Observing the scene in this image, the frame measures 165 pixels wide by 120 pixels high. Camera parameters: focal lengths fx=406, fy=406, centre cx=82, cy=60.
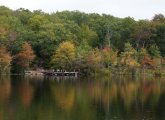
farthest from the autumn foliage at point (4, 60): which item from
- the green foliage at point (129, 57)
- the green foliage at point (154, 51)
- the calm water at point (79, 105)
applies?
the green foliage at point (154, 51)

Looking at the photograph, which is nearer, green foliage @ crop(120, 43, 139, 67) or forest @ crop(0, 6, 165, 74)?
forest @ crop(0, 6, 165, 74)

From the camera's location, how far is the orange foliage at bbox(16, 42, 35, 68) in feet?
215

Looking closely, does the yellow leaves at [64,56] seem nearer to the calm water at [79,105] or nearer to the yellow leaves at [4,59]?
the yellow leaves at [4,59]

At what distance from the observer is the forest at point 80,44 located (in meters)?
67.0

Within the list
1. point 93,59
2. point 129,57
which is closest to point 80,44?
point 129,57

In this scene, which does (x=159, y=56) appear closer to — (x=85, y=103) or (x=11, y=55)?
(x=11, y=55)

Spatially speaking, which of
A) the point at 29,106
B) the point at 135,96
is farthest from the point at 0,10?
the point at 29,106

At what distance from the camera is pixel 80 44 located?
7800cm

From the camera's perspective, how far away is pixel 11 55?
218ft

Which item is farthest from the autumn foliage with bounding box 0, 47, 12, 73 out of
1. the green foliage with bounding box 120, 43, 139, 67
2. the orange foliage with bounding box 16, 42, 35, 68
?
the green foliage with bounding box 120, 43, 139, 67

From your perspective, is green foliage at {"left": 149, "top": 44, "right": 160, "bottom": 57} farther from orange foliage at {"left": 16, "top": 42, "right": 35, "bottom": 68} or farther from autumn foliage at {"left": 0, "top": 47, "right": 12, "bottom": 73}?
A: autumn foliage at {"left": 0, "top": 47, "right": 12, "bottom": 73}

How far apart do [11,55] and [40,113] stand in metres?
41.2

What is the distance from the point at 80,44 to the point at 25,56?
15.4 metres

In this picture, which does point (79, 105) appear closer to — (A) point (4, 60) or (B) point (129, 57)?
(A) point (4, 60)
